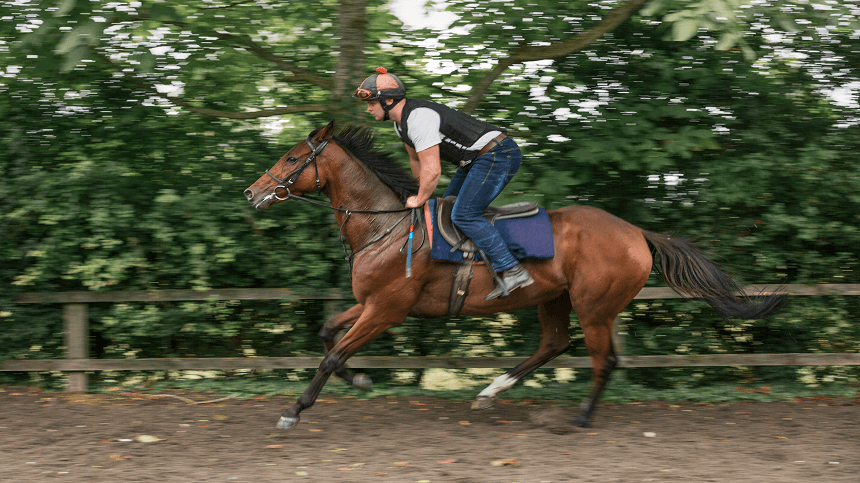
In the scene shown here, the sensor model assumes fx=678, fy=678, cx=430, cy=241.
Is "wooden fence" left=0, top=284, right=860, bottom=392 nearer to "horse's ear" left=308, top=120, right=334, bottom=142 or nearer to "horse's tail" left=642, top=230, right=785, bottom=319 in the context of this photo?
"horse's tail" left=642, top=230, right=785, bottom=319

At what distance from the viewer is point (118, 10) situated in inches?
222

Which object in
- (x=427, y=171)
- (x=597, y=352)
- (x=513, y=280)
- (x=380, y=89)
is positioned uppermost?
(x=380, y=89)

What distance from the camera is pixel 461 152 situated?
531 cm

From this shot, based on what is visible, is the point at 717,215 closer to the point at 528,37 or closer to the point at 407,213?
the point at 528,37

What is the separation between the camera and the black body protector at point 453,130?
203 inches

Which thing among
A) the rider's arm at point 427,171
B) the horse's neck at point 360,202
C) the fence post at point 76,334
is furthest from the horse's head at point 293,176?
the fence post at point 76,334

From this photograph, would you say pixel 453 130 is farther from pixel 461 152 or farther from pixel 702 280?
pixel 702 280

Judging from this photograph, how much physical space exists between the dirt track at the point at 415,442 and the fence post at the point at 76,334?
26cm

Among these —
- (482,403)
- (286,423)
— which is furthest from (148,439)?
(482,403)

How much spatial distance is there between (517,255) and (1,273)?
5.15m

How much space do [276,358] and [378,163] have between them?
2336 mm

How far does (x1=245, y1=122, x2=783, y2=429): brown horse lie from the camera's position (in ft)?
17.5

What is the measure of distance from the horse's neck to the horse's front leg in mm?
583

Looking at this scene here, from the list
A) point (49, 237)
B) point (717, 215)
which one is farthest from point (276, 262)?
point (717, 215)
